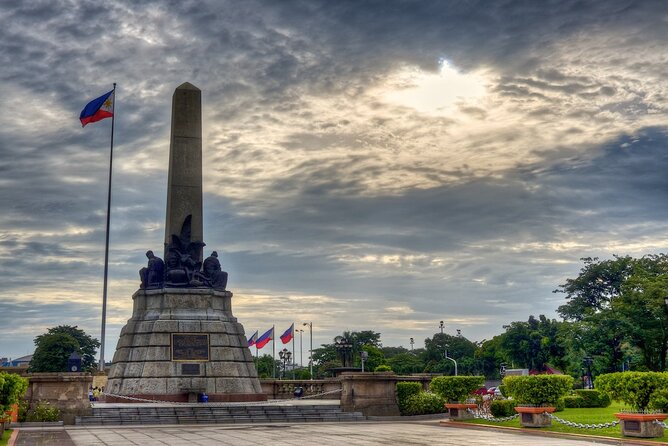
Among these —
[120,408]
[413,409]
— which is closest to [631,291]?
[413,409]

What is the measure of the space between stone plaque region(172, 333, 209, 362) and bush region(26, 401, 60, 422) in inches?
266

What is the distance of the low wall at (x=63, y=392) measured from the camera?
2661cm

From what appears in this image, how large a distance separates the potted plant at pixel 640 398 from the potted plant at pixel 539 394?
2.80 m

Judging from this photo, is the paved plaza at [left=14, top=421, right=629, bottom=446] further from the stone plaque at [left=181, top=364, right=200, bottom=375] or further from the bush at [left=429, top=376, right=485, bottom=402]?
the stone plaque at [left=181, top=364, right=200, bottom=375]

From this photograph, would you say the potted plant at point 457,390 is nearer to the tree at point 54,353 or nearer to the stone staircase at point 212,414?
the stone staircase at point 212,414

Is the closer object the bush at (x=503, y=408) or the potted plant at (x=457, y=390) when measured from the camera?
the bush at (x=503, y=408)

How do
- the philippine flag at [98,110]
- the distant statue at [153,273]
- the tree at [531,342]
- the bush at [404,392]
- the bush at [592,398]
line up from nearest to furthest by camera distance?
the bush at [404,392] → the bush at [592,398] → the distant statue at [153,273] → the philippine flag at [98,110] → the tree at [531,342]

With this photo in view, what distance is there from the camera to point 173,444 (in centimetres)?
1836

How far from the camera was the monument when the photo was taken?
1262 inches

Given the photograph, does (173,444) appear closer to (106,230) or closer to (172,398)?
(172,398)

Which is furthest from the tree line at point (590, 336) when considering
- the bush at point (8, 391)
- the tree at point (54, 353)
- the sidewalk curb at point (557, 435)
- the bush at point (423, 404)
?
the tree at point (54, 353)

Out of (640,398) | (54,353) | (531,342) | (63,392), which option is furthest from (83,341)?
(640,398)

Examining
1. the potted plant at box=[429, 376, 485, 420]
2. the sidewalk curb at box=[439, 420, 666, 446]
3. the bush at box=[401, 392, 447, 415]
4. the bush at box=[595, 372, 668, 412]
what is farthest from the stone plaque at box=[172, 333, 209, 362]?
the bush at box=[595, 372, 668, 412]

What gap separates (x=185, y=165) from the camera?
36188mm
